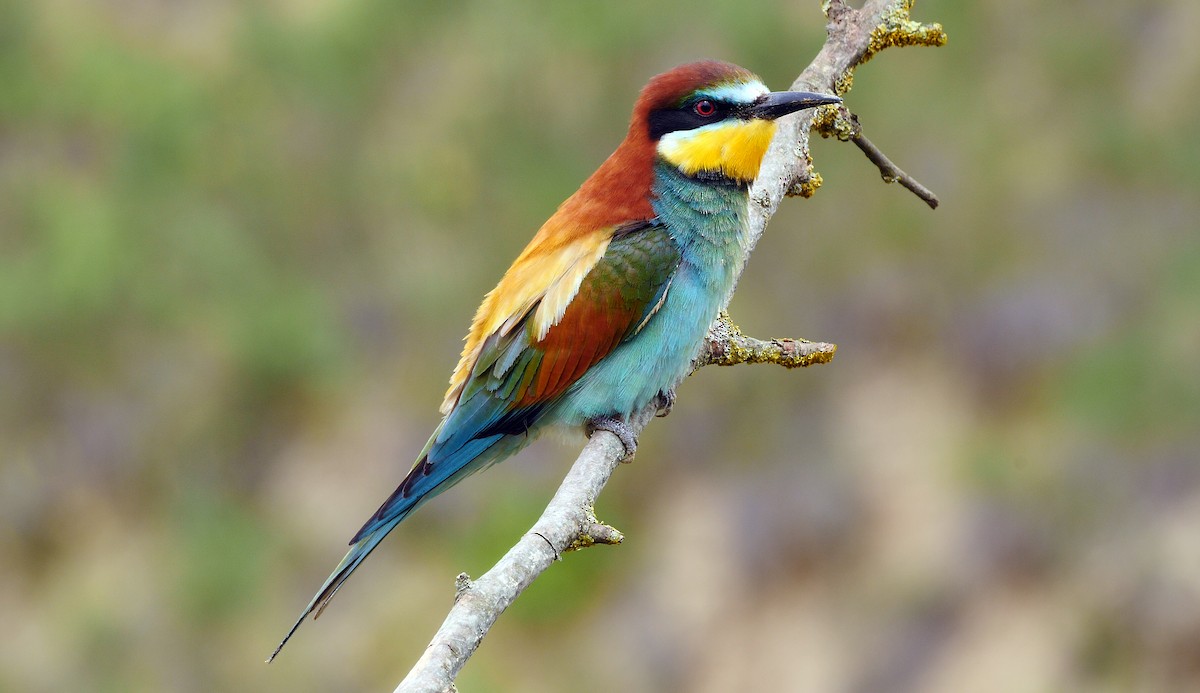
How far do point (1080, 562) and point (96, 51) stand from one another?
16.9ft

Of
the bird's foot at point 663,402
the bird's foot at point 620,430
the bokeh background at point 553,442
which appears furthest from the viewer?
the bokeh background at point 553,442

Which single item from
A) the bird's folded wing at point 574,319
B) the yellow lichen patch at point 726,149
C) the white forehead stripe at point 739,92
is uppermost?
the white forehead stripe at point 739,92

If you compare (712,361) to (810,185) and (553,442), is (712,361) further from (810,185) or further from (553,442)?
(553,442)

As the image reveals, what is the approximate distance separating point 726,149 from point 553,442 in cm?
237

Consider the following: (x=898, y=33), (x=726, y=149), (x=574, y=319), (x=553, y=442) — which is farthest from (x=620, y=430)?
(x=553, y=442)

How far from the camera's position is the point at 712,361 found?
3.14 meters

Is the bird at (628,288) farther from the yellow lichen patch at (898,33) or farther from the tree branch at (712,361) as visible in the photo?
the yellow lichen patch at (898,33)

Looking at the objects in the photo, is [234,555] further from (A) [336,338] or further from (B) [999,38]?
(B) [999,38]

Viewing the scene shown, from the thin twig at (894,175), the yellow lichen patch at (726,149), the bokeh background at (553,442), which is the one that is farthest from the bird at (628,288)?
the bokeh background at (553,442)

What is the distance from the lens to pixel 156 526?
6.62m

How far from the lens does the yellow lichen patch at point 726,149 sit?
3.09 meters

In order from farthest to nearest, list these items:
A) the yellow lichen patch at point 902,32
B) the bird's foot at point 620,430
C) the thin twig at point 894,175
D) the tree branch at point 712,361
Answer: the yellow lichen patch at point 902,32
the thin twig at point 894,175
the bird's foot at point 620,430
the tree branch at point 712,361

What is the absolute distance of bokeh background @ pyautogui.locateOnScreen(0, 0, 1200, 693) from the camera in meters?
5.59

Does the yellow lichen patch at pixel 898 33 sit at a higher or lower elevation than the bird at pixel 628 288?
higher
